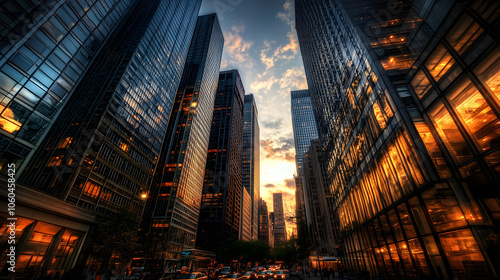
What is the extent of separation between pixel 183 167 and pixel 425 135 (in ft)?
265

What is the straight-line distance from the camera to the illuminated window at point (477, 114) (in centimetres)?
1232

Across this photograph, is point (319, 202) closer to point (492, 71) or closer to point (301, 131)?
point (301, 131)

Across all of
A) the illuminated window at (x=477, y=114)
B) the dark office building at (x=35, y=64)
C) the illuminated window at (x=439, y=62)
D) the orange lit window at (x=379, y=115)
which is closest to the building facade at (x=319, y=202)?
the orange lit window at (x=379, y=115)

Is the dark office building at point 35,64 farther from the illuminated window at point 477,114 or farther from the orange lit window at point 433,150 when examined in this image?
the illuminated window at point 477,114

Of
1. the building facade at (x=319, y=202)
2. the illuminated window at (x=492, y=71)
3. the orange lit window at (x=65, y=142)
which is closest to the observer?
the illuminated window at (x=492, y=71)

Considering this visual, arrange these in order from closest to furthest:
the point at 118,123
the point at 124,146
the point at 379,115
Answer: the point at 379,115 < the point at 118,123 < the point at 124,146

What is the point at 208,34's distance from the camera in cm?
13038

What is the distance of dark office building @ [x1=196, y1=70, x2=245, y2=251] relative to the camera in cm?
11112

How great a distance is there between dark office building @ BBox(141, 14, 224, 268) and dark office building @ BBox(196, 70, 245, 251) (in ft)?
72.5

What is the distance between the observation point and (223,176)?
414 feet

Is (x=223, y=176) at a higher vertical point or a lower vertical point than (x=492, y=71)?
higher

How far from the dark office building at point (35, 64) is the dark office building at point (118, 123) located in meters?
12.8

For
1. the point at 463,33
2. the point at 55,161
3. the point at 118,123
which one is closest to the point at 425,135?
the point at 463,33

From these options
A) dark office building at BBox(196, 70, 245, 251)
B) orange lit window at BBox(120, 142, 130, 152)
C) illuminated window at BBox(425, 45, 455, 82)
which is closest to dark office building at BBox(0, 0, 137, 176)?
orange lit window at BBox(120, 142, 130, 152)
